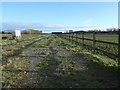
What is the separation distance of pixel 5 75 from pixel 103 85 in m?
2.97

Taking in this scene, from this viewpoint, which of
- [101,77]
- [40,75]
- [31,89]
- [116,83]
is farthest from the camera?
[40,75]

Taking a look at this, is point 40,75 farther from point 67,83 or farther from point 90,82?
point 90,82

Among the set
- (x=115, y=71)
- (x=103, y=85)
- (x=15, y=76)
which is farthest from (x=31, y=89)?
(x=115, y=71)

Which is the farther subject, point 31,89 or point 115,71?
point 115,71

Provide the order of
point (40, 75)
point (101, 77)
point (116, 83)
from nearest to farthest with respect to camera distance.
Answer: point (116, 83) < point (101, 77) < point (40, 75)

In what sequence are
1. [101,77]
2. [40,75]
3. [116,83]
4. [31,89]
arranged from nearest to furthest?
[31,89] → [116,83] → [101,77] → [40,75]

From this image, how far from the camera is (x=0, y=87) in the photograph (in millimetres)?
3656

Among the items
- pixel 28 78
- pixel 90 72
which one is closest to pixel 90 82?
pixel 90 72

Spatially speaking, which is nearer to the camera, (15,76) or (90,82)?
(90,82)

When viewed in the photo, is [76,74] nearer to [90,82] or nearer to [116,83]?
[90,82]

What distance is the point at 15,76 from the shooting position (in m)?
4.41

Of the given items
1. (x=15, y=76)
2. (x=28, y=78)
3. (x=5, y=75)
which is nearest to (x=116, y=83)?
(x=28, y=78)

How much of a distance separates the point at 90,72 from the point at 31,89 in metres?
2.09

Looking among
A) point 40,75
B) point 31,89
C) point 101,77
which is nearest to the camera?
point 31,89
